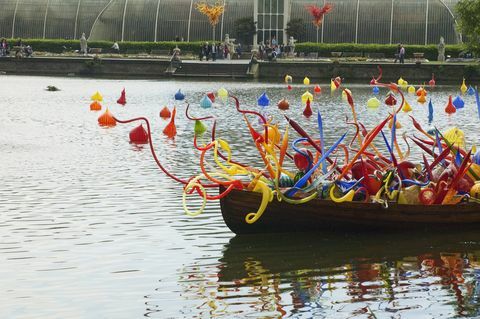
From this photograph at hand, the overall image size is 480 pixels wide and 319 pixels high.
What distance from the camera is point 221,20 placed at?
292 feet

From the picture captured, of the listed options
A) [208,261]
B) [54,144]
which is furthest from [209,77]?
[208,261]

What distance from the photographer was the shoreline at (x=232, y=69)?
2704 inches

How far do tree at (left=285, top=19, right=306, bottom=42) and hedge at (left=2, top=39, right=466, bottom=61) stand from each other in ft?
16.2

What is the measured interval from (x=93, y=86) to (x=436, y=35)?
110 feet

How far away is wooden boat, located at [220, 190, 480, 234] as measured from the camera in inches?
688

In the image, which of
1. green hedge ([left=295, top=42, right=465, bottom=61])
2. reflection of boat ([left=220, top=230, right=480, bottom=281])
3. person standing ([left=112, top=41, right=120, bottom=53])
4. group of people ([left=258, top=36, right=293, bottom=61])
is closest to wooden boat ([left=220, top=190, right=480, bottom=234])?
reflection of boat ([left=220, top=230, right=480, bottom=281])

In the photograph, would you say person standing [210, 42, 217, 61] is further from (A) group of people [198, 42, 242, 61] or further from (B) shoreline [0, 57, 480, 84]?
(B) shoreline [0, 57, 480, 84]

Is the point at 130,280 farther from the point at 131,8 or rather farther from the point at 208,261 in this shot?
the point at 131,8

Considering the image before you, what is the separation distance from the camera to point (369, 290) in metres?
14.7

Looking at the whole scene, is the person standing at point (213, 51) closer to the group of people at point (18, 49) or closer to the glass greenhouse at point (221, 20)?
the glass greenhouse at point (221, 20)

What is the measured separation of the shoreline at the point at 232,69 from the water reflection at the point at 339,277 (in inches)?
1974

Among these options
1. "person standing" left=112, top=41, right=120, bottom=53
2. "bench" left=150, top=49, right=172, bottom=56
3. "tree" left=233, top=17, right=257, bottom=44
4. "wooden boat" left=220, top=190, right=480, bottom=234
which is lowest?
"wooden boat" left=220, top=190, right=480, bottom=234

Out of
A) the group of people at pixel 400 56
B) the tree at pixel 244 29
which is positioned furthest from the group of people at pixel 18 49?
the group of people at pixel 400 56

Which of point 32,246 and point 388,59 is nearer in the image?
point 32,246
